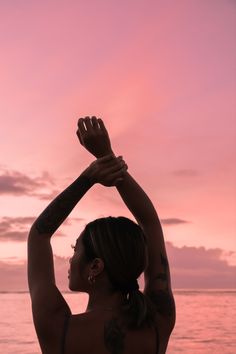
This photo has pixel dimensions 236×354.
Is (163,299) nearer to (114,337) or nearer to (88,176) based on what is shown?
(114,337)

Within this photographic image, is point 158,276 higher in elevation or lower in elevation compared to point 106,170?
lower

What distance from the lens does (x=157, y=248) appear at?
11.6 ft

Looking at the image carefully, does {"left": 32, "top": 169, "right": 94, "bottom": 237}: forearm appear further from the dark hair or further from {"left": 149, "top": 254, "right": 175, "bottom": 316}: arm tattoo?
{"left": 149, "top": 254, "right": 175, "bottom": 316}: arm tattoo

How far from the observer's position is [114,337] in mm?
3199

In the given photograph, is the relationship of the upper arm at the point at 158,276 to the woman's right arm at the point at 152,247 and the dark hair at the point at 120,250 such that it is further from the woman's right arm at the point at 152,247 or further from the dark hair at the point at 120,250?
the dark hair at the point at 120,250

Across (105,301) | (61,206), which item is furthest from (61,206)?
(105,301)

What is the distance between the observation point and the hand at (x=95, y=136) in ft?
10.8

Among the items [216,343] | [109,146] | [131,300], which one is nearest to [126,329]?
[131,300]

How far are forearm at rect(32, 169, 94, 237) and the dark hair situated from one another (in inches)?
6.0

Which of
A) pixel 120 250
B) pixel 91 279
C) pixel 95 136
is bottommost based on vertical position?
pixel 91 279

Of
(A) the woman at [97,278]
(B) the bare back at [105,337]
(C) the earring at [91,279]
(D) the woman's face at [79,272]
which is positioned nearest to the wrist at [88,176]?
(A) the woman at [97,278]

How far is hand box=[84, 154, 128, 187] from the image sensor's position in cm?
313

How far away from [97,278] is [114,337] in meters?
0.33

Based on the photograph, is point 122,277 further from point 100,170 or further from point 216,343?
point 216,343
